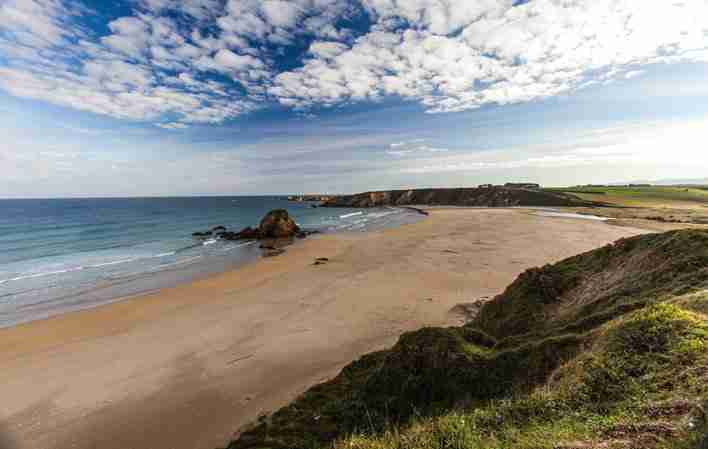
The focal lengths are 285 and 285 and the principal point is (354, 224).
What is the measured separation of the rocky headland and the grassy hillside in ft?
219

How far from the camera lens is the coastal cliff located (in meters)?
71.4

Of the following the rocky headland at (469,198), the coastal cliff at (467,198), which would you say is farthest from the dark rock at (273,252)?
the coastal cliff at (467,198)

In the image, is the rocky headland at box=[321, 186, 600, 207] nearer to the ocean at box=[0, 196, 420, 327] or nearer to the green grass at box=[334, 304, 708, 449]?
the green grass at box=[334, 304, 708, 449]

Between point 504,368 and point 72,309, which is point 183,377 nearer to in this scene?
point 504,368

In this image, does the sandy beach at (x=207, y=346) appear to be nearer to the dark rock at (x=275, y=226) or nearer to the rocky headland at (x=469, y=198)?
the dark rock at (x=275, y=226)

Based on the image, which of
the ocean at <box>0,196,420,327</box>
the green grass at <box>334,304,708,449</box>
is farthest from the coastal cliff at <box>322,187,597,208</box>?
the ocean at <box>0,196,420,327</box>

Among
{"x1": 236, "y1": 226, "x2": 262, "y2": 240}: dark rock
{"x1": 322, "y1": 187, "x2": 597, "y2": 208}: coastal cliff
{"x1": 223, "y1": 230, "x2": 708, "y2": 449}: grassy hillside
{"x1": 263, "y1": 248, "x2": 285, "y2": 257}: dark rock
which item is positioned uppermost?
{"x1": 322, "y1": 187, "x2": 597, "y2": 208}: coastal cliff

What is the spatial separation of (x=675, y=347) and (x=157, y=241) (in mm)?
47122

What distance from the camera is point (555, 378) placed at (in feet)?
13.7

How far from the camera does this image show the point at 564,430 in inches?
122

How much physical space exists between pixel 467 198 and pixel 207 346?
97528mm

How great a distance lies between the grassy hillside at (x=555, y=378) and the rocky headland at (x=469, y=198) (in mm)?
66734

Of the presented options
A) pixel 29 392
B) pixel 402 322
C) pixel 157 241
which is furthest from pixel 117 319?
pixel 157 241

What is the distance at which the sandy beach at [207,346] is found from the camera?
6922 millimetres
